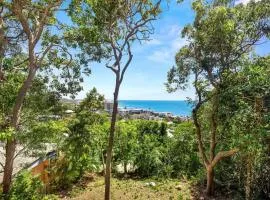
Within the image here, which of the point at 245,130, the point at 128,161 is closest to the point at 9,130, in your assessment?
the point at 245,130

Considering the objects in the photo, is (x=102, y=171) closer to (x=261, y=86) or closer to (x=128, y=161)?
(x=128, y=161)

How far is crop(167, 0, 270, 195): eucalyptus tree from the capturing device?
10328mm

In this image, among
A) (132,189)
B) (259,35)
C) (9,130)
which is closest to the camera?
(9,130)

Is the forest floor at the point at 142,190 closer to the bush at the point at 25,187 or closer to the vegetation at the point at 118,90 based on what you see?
the vegetation at the point at 118,90

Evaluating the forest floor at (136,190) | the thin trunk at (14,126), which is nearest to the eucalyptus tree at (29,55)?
the thin trunk at (14,126)

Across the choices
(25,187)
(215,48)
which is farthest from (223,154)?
(25,187)

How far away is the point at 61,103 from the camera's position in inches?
456

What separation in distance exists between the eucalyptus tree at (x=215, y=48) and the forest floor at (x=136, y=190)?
157 cm

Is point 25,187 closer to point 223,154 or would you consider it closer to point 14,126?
point 14,126

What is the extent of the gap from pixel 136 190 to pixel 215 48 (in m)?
6.16

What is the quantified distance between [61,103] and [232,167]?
21.3 ft

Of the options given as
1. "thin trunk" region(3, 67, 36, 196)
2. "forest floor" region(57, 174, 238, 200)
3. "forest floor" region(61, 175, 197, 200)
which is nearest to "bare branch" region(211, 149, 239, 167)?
"forest floor" region(57, 174, 238, 200)

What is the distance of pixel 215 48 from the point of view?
10820 millimetres

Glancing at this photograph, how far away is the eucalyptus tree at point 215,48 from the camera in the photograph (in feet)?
33.9
